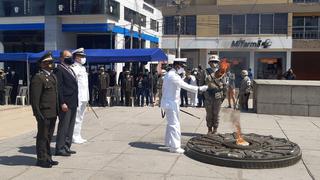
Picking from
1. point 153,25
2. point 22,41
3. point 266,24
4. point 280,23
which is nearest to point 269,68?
point 266,24

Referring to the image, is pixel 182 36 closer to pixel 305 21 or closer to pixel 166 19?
pixel 166 19

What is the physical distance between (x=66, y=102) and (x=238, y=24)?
130 feet

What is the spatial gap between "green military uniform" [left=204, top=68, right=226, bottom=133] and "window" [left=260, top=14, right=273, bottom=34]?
36782mm

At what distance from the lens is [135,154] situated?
8.42 meters

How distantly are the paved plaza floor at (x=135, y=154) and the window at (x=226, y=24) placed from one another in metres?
33.2

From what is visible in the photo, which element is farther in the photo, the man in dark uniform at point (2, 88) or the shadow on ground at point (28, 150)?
the man in dark uniform at point (2, 88)

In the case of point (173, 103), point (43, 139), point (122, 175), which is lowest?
point (122, 175)

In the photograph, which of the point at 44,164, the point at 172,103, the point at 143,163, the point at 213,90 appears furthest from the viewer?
the point at 213,90

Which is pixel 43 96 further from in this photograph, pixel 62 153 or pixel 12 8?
pixel 12 8

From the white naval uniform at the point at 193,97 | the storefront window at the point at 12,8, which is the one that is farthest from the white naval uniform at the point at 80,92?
the storefront window at the point at 12,8

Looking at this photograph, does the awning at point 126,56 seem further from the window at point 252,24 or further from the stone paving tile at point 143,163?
the window at point 252,24

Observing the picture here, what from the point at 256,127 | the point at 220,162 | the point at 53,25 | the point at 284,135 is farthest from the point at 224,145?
the point at 53,25

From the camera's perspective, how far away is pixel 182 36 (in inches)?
1879

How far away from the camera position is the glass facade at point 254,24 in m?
45.0
